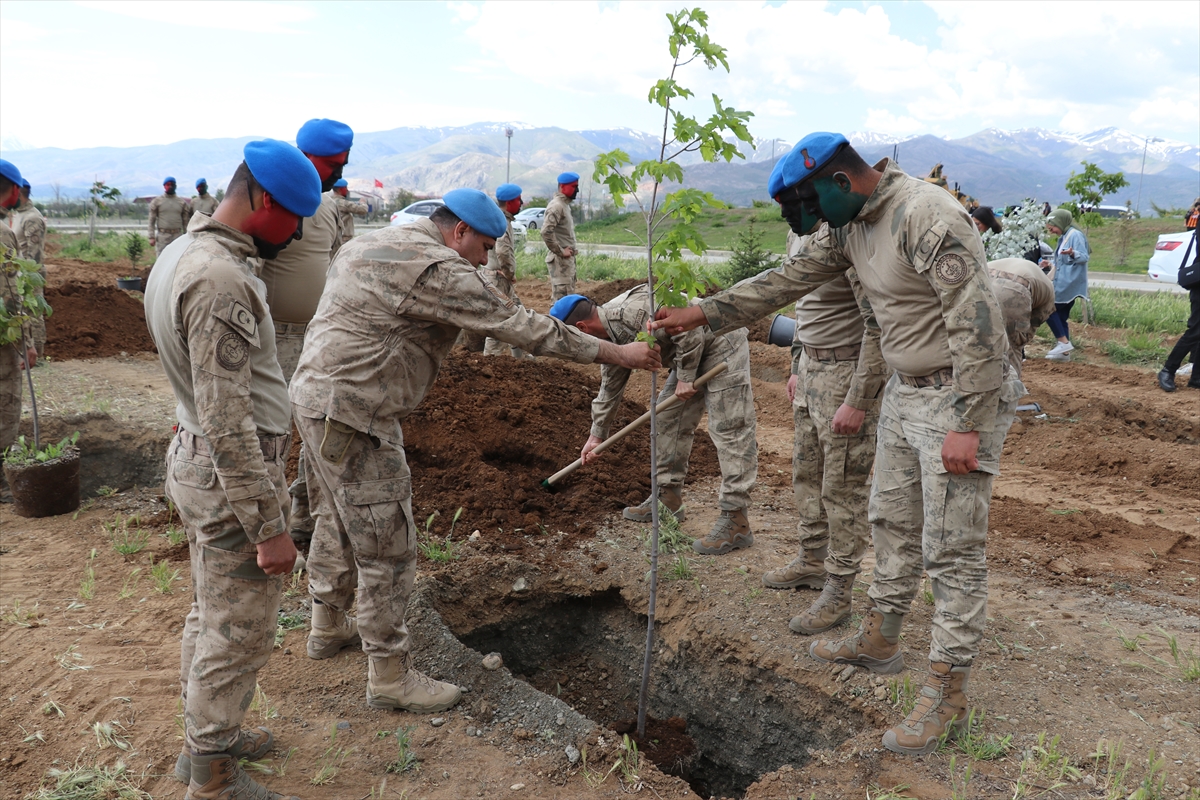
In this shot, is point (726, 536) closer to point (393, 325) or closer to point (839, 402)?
point (839, 402)

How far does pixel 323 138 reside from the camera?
3885 mm

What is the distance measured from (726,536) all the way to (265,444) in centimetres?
302

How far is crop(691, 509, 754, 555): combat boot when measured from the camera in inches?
186

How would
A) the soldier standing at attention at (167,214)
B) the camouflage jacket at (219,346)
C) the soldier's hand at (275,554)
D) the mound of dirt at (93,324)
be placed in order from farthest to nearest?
the soldier standing at attention at (167,214) < the mound of dirt at (93,324) < the soldier's hand at (275,554) < the camouflage jacket at (219,346)

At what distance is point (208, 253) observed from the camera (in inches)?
87.7

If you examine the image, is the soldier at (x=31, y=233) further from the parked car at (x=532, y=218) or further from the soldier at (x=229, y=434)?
the parked car at (x=532, y=218)

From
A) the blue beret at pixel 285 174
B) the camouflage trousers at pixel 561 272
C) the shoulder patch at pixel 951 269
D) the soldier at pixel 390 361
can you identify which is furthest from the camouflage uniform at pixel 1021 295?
the camouflage trousers at pixel 561 272

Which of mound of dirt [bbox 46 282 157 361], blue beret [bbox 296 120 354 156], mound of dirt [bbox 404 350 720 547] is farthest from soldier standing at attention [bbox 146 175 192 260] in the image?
blue beret [bbox 296 120 354 156]

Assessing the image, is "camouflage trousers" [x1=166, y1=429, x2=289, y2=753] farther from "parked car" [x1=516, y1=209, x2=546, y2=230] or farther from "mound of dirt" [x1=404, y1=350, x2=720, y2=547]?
"parked car" [x1=516, y1=209, x2=546, y2=230]

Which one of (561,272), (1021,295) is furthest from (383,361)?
(561,272)

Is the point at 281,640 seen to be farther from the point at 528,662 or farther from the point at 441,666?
the point at 528,662

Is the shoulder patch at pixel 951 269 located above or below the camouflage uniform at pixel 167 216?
above

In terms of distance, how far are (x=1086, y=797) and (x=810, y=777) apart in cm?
95

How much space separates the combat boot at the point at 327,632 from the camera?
11.5 feet
